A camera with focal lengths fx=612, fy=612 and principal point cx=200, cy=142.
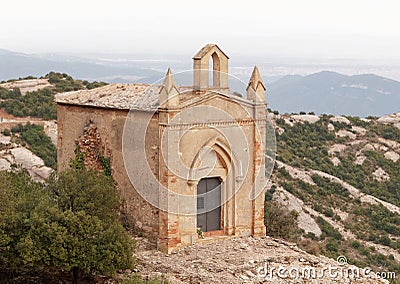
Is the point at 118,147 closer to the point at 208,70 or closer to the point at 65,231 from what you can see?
the point at 208,70

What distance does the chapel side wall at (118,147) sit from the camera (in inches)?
653

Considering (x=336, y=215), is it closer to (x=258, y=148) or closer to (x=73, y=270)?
(x=258, y=148)

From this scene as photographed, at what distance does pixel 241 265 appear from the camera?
50.2 ft

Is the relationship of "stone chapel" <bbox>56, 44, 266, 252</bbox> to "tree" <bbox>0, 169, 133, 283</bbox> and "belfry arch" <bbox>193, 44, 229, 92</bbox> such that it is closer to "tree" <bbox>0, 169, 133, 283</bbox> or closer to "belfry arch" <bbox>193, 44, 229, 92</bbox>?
"belfry arch" <bbox>193, 44, 229, 92</bbox>

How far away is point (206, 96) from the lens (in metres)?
16.9

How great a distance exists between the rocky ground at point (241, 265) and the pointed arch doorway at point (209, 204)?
0.64 metres

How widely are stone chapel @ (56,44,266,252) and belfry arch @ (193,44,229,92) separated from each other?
0.03 m

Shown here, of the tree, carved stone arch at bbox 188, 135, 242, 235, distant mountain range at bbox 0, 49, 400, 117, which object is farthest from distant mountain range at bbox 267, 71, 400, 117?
the tree

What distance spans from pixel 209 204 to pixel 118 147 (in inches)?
121

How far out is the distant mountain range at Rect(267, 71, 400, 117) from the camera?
386 ft

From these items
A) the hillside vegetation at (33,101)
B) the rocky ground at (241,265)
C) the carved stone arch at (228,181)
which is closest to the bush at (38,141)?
the hillside vegetation at (33,101)

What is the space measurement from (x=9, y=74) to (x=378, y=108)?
69329mm

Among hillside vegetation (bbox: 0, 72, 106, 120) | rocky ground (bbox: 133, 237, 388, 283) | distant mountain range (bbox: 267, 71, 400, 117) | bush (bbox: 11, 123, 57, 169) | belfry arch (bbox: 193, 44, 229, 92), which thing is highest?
belfry arch (bbox: 193, 44, 229, 92)

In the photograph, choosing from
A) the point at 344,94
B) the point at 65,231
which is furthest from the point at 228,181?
the point at 344,94
